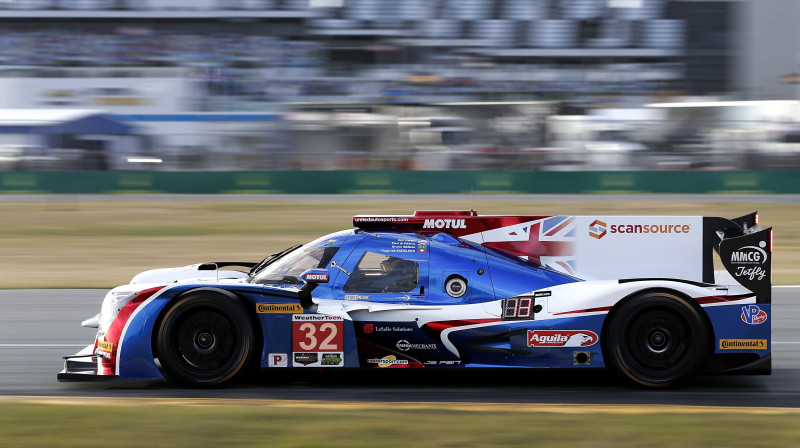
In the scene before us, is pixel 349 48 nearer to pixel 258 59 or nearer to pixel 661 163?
pixel 258 59

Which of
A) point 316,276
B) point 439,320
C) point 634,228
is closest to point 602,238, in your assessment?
point 634,228

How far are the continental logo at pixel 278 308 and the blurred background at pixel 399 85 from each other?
16515 millimetres

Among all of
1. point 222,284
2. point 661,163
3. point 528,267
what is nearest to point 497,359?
point 528,267

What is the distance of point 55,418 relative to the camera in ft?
15.9

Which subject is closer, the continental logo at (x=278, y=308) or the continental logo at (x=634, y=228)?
the continental logo at (x=278, y=308)

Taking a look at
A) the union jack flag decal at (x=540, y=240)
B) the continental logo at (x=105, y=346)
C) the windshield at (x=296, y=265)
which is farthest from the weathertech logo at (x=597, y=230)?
the continental logo at (x=105, y=346)

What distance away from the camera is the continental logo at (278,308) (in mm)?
6023

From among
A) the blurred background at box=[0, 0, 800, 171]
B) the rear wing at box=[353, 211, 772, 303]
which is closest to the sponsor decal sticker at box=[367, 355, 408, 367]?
the rear wing at box=[353, 211, 772, 303]

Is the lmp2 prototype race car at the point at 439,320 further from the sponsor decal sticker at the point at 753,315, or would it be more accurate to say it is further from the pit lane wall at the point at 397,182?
the pit lane wall at the point at 397,182

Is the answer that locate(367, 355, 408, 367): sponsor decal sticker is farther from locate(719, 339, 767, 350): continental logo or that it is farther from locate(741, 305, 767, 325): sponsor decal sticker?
locate(741, 305, 767, 325): sponsor decal sticker

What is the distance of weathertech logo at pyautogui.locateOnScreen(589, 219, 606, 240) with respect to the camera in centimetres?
647

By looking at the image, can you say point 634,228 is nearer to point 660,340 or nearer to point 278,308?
point 660,340

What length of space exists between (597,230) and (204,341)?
2.72m

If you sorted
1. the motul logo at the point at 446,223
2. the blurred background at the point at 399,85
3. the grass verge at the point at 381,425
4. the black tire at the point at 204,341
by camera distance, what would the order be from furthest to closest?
1. the blurred background at the point at 399,85
2. the motul logo at the point at 446,223
3. the black tire at the point at 204,341
4. the grass verge at the point at 381,425
